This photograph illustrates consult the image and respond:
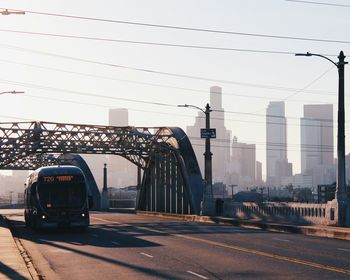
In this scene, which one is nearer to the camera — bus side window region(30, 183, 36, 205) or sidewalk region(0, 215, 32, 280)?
sidewalk region(0, 215, 32, 280)

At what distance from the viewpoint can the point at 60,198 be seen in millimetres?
39219

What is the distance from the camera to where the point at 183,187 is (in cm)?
7206

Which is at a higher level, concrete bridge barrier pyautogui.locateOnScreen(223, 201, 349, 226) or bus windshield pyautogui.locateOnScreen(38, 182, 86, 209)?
bus windshield pyautogui.locateOnScreen(38, 182, 86, 209)

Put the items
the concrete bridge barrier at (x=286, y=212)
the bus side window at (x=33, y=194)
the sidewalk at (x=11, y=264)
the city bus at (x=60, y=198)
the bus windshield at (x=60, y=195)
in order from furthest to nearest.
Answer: the concrete bridge barrier at (x=286, y=212) → the bus side window at (x=33, y=194) → the bus windshield at (x=60, y=195) → the city bus at (x=60, y=198) → the sidewalk at (x=11, y=264)

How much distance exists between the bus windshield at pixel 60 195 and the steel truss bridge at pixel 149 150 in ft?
91.2

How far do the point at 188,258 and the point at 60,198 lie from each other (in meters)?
17.2

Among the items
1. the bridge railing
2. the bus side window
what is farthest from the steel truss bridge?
the bus side window

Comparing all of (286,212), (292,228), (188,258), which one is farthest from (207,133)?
(188,258)

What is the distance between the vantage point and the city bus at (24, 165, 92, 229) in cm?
3900

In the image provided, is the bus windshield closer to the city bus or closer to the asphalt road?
the city bus

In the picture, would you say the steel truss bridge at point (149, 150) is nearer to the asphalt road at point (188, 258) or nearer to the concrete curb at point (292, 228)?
the concrete curb at point (292, 228)

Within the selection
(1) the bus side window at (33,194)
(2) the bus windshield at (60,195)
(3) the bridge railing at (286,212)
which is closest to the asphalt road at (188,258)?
(2) the bus windshield at (60,195)

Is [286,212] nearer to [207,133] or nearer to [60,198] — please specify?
[207,133]

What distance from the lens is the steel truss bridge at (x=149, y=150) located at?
228ft
